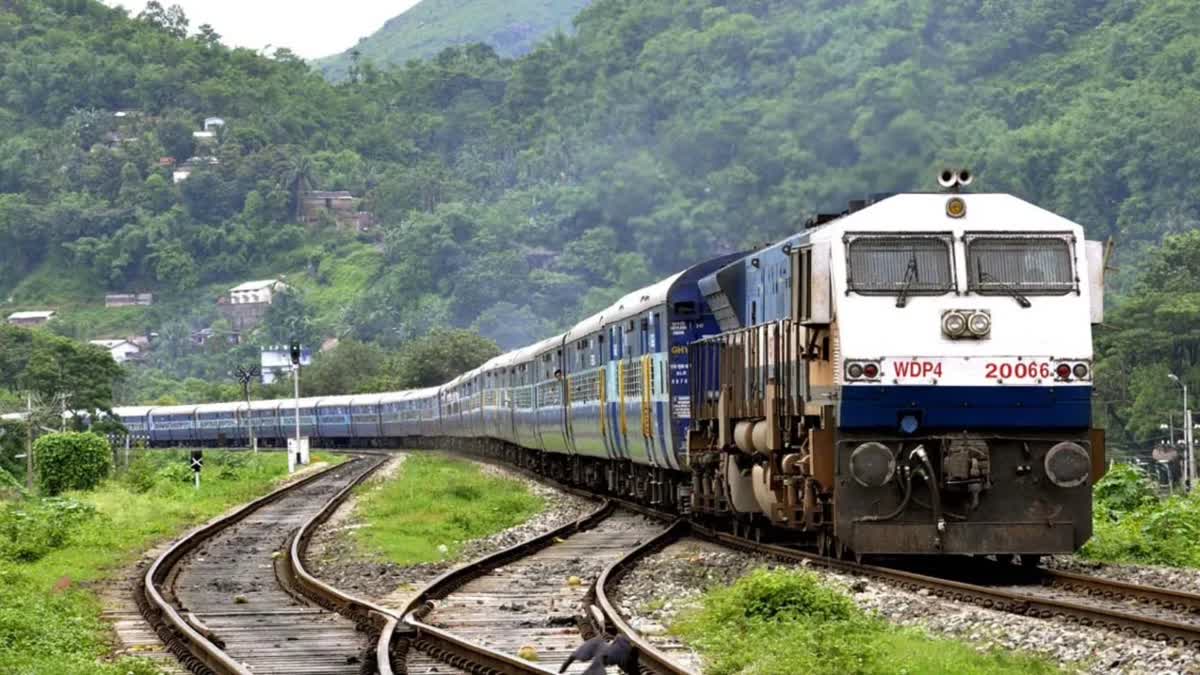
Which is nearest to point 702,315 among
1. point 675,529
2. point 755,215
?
point 675,529

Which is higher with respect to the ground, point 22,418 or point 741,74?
point 741,74

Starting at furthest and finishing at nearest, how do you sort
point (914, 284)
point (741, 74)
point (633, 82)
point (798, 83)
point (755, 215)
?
point (633, 82), point (741, 74), point (798, 83), point (755, 215), point (914, 284)

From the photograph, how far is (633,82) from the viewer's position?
178 meters

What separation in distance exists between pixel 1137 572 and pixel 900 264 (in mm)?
3578

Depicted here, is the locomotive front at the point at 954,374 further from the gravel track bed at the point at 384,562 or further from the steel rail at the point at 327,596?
the gravel track bed at the point at 384,562

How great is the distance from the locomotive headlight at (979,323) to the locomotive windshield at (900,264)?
356 millimetres

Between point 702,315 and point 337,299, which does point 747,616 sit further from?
point 337,299

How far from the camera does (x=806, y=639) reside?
12953 mm

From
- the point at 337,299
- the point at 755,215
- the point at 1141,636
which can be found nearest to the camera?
the point at 1141,636

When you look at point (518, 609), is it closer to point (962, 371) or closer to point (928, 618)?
point (928, 618)

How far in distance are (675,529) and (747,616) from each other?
1056cm

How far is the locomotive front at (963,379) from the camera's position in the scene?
16.7 metres

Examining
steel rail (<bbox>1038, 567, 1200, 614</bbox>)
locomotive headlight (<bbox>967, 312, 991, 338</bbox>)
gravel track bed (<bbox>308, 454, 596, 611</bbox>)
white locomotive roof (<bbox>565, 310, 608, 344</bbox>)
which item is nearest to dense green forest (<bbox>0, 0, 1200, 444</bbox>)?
white locomotive roof (<bbox>565, 310, 608, 344</bbox>)

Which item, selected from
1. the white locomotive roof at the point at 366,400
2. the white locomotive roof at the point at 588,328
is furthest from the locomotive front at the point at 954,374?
the white locomotive roof at the point at 366,400
